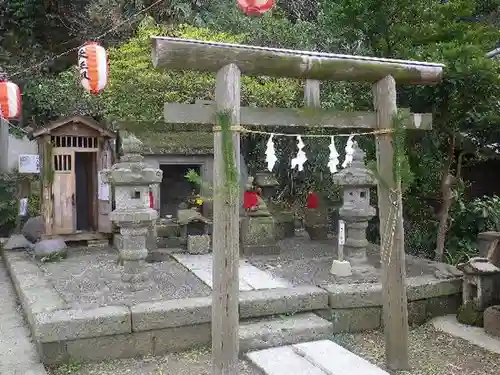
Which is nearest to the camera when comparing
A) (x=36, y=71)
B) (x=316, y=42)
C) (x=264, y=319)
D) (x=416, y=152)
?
(x=264, y=319)

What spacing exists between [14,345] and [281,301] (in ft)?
9.68

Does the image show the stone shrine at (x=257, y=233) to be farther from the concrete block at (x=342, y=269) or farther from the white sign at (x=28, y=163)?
the white sign at (x=28, y=163)

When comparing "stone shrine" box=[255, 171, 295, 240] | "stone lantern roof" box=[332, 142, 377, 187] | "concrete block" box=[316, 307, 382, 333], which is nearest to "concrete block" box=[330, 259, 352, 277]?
"concrete block" box=[316, 307, 382, 333]

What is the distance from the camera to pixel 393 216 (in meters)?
4.78

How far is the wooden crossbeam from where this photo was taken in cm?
390

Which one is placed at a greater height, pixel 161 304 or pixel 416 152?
pixel 416 152

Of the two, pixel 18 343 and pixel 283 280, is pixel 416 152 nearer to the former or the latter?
pixel 283 280

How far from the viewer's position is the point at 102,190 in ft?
29.5

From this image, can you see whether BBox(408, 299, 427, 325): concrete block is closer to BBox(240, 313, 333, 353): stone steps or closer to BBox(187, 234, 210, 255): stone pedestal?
BBox(240, 313, 333, 353): stone steps

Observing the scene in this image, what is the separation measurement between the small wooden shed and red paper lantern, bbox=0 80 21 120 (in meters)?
0.79

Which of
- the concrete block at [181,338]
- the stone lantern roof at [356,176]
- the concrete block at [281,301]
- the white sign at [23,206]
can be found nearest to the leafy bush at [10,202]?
the white sign at [23,206]

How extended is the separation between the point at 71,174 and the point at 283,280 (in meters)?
4.65

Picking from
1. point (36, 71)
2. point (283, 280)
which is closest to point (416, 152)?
point (283, 280)

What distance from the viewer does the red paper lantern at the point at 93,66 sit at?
7.41 metres
